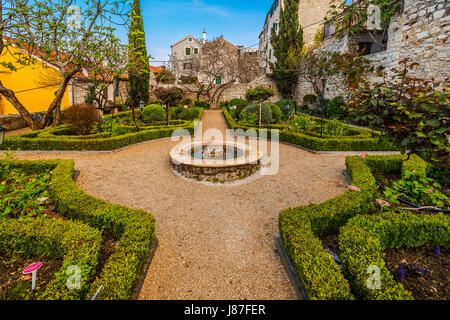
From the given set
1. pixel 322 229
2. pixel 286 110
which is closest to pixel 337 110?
pixel 286 110

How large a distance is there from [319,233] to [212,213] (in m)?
1.85

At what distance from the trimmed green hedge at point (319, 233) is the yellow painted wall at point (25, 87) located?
16.2 m

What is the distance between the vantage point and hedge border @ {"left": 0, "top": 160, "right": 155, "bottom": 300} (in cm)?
209

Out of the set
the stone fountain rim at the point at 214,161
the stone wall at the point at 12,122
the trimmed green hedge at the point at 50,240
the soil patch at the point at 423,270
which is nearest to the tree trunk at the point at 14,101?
the stone wall at the point at 12,122

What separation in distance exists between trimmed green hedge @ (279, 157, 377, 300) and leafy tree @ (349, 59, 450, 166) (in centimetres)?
104

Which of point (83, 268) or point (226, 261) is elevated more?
point (83, 268)

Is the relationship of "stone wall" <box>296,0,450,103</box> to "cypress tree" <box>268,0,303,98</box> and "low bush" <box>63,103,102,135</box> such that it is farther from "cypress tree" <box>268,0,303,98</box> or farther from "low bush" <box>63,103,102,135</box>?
"low bush" <box>63,103,102,135</box>

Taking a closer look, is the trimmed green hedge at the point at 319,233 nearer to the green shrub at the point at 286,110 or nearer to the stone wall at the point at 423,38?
the stone wall at the point at 423,38

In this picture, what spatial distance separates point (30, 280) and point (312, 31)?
29378 mm

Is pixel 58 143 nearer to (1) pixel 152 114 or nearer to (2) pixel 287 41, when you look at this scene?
(1) pixel 152 114
